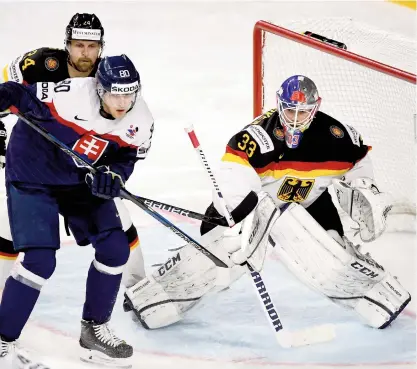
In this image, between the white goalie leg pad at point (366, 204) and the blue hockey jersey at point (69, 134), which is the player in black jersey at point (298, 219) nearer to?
the white goalie leg pad at point (366, 204)

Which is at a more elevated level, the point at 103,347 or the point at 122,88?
the point at 122,88

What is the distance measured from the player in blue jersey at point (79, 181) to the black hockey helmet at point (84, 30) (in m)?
0.37

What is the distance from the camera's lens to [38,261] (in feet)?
11.7

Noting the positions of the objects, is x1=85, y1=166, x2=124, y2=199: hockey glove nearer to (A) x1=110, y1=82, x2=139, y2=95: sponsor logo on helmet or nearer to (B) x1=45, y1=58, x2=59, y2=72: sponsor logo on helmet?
(A) x1=110, y1=82, x2=139, y2=95: sponsor logo on helmet

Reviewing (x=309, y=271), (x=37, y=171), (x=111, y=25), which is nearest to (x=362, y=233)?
(x=309, y=271)

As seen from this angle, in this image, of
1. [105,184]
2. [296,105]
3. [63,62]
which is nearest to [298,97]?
[296,105]

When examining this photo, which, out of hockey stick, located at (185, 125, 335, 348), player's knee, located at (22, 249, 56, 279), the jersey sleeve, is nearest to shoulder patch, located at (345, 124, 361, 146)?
the jersey sleeve

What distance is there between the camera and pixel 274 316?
3.85 meters

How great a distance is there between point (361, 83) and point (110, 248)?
1698 millimetres

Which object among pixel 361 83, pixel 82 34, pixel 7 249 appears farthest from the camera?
pixel 361 83

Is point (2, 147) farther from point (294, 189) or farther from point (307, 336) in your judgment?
point (307, 336)

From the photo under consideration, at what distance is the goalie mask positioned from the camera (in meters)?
3.86

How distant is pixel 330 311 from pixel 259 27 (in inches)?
55.8

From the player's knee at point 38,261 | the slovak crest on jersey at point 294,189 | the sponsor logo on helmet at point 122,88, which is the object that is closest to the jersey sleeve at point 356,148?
the slovak crest on jersey at point 294,189
